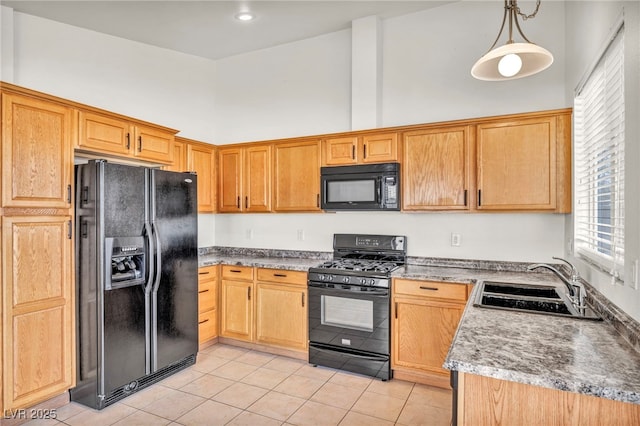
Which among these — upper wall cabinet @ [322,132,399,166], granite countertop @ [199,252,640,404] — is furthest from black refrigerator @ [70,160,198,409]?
granite countertop @ [199,252,640,404]

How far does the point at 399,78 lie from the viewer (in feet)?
11.9

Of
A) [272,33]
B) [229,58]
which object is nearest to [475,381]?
[272,33]

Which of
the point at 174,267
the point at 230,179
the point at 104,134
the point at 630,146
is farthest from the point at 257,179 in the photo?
the point at 630,146

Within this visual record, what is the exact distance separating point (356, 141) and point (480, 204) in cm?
122

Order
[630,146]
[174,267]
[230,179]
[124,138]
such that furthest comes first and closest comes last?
1. [230,179]
2. [174,267]
3. [124,138]
4. [630,146]

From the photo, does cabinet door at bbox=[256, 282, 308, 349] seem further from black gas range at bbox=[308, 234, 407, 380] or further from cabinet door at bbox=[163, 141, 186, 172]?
cabinet door at bbox=[163, 141, 186, 172]

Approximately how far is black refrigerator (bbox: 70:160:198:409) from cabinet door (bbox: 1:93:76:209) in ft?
0.46

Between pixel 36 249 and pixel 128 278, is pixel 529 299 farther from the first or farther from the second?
pixel 36 249

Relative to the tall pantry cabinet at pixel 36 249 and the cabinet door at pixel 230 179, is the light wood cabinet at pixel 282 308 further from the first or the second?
the tall pantry cabinet at pixel 36 249

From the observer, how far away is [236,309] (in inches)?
149

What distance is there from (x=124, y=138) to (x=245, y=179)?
1.32 meters

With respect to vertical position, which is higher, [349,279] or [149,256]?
[149,256]

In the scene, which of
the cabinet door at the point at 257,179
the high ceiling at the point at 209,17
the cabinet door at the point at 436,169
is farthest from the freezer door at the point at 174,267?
the cabinet door at the point at 436,169

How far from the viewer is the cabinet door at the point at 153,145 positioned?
315 centimetres
